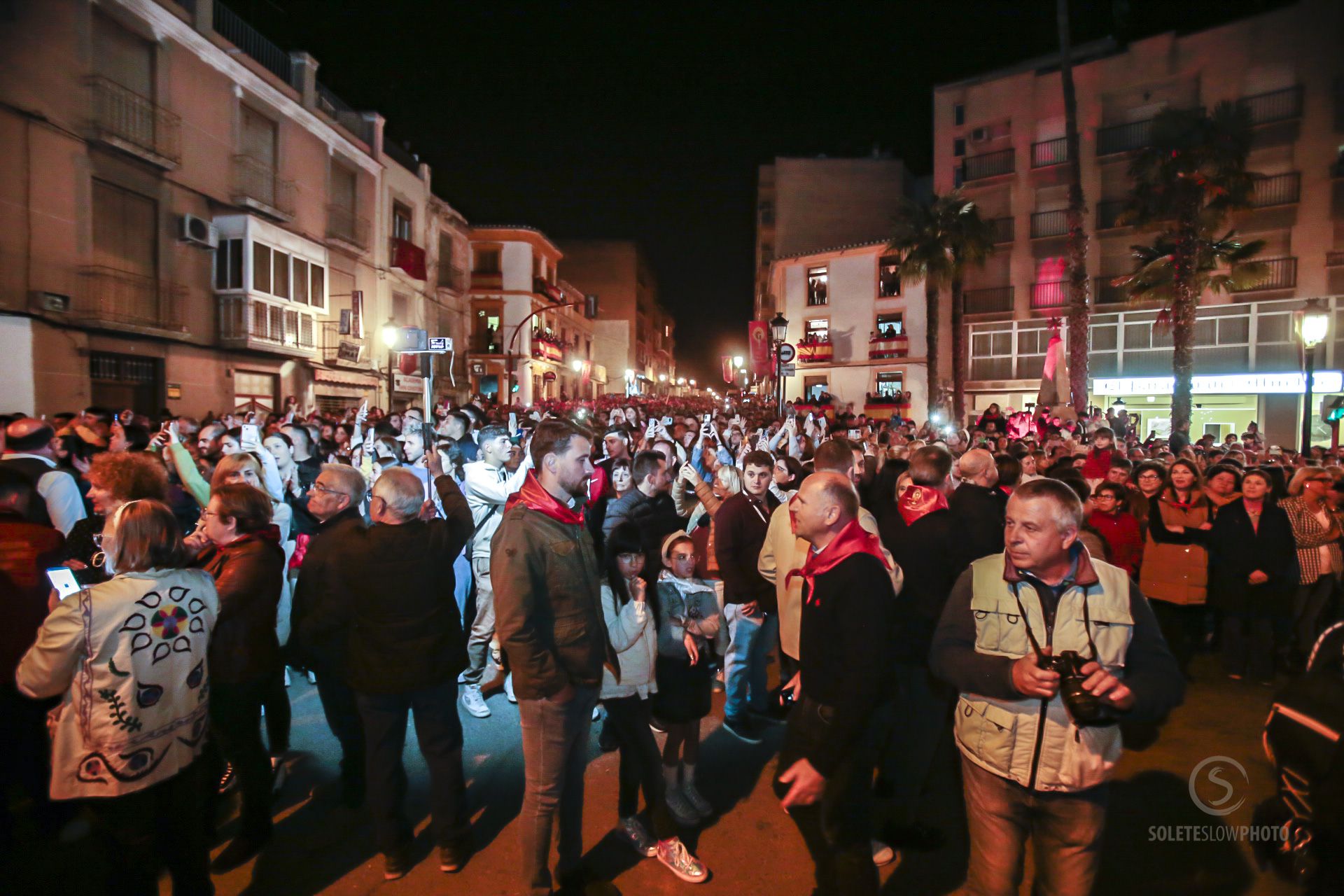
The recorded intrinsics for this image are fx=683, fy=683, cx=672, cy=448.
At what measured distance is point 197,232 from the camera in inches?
614

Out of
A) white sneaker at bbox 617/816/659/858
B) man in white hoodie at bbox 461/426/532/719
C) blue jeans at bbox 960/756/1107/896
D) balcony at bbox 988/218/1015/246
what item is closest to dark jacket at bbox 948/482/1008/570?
blue jeans at bbox 960/756/1107/896

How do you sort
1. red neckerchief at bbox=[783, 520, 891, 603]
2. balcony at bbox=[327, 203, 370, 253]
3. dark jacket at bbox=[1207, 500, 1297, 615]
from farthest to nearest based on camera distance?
balcony at bbox=[327, 203, 370, 253] → dark jacket at bbox=[1207, 500, 1297, 615] → red neckerchief at bbox=[783, 520, 891, 603]

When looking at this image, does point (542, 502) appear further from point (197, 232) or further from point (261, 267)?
point (261, 267)

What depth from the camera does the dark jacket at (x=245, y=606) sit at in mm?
3076

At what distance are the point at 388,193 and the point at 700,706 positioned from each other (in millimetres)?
26139

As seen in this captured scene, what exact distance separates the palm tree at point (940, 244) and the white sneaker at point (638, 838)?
77.5 feet

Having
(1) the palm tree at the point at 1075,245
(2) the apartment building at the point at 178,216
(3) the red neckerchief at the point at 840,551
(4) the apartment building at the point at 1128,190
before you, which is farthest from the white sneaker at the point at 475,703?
(4) the apartment building at the point at 1128,190

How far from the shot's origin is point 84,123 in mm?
12812

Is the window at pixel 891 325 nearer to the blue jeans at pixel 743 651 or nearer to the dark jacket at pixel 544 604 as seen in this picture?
the blue jeans at pixel 743 651

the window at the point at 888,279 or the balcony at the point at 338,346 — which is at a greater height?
the window at the point at 888,279

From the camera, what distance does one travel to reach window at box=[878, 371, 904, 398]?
33.8 m

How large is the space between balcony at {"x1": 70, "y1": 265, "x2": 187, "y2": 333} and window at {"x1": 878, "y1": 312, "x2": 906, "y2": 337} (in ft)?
94.3

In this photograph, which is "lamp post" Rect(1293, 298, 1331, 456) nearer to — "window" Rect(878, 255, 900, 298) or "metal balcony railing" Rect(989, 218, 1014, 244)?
"metal balcony railing" Rect(989, 218, 1014, 244)

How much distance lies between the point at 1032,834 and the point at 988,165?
3337 centimetres
